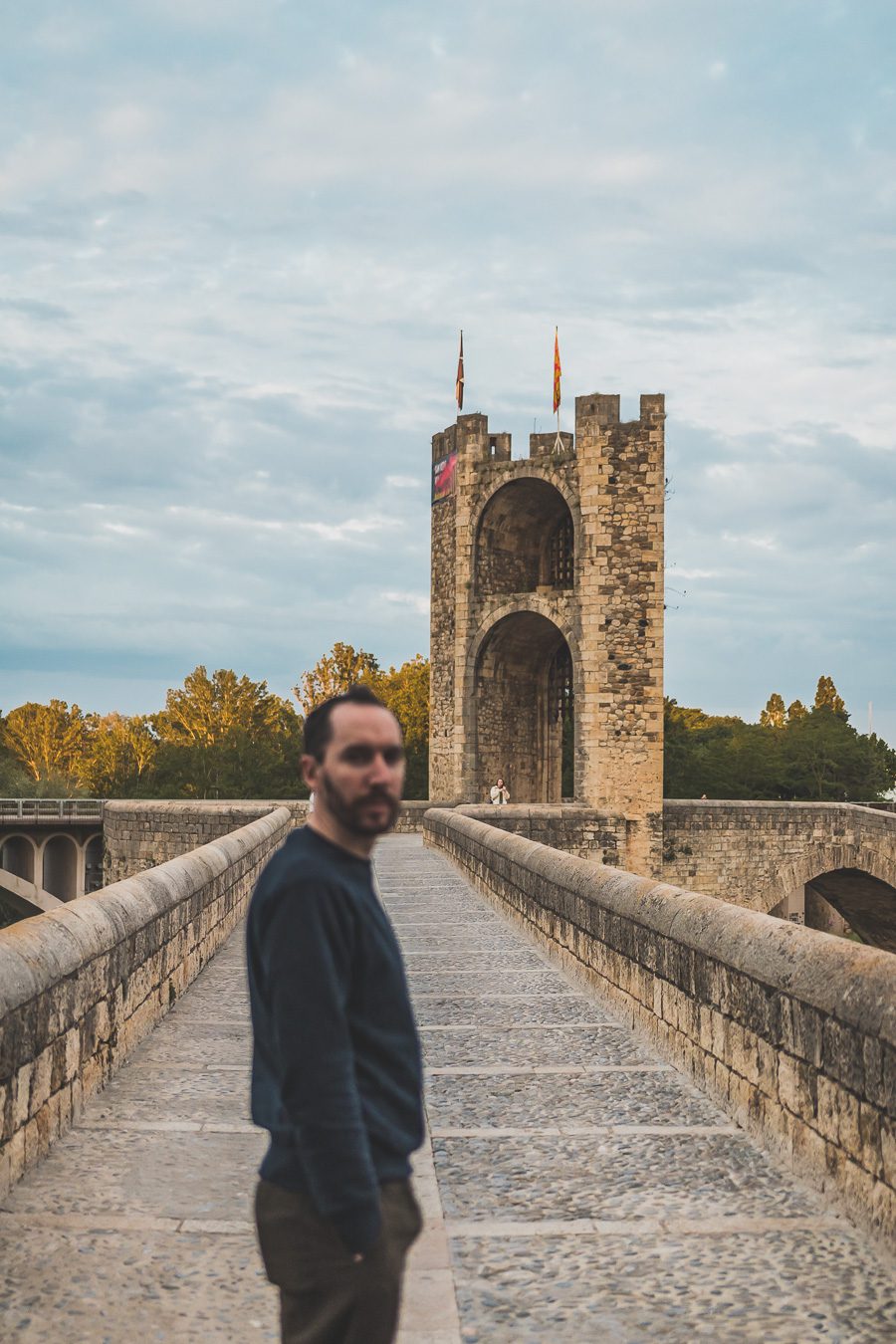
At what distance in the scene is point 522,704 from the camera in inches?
1441

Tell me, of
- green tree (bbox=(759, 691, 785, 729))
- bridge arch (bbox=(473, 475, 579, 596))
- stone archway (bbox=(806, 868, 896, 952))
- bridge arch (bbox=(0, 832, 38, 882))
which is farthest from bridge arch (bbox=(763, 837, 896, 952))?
green tree (bbox=(759, 691, 785, 729))

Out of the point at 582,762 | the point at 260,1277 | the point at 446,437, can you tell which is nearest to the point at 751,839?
the point at 582,762

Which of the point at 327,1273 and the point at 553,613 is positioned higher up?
the point at 553,613

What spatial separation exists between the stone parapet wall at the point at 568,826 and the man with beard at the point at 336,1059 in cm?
2232

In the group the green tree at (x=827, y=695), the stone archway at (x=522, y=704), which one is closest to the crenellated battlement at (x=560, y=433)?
the stone archway at (x=522, y=704)

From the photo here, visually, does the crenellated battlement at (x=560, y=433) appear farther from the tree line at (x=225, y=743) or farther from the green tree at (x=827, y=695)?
the green tree at (x=827, y=695)

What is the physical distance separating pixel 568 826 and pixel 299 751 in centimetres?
1480

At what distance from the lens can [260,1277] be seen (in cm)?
347

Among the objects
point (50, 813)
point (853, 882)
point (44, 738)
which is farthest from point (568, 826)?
point (44, 738)

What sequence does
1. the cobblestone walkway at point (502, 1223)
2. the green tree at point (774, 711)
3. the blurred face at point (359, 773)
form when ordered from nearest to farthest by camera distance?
the blurred face at point (359, 773), the cobblestone walkway at point (502, 1223), the green tree at point (774, 711)

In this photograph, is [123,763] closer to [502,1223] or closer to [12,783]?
[12,783]

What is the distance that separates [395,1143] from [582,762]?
30891 mm

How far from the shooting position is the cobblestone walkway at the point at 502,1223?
10.6 ft

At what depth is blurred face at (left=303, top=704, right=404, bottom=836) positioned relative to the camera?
224cm
